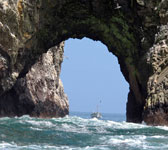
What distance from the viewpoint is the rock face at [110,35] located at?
117ft

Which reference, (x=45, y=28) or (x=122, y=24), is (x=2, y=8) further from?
(x=122, y=24)

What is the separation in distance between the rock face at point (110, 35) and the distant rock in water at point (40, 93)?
13.4 metres

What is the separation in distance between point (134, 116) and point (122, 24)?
12.5m

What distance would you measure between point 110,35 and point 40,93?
2219 centimetres

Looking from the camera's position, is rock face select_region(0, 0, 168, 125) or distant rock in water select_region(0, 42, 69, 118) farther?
distant rock in water select_region(0, 42, 69, 118)

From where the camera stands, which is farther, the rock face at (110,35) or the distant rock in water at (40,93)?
the distant rock in water at (40,93)

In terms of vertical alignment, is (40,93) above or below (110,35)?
below

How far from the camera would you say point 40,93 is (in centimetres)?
6153

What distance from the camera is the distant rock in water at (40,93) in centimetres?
Answer: 5800

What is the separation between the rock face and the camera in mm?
35781

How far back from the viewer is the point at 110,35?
4441cm

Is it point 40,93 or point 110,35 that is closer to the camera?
point 110,35

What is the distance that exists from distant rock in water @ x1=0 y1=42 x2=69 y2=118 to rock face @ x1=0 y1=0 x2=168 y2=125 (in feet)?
43.9

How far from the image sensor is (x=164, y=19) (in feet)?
123
